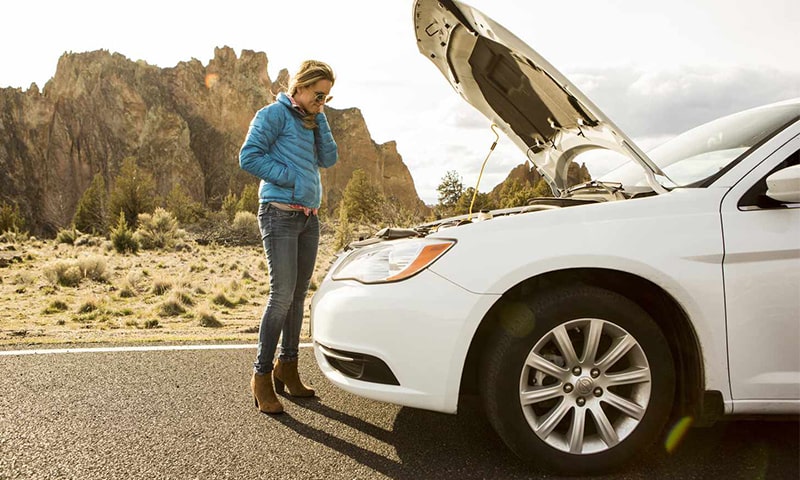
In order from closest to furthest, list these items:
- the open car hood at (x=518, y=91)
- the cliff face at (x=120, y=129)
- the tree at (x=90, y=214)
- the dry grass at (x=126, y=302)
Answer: the open car hood at (x=518, y=91)
the dry grass at (x=126, y=302)
the tree at (x=90, y=214)
the cliff face at (x=120, y=129)

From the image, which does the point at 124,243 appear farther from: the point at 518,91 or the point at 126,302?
the point at 518,91

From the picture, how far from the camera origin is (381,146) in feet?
398

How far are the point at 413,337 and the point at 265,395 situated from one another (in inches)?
50.9

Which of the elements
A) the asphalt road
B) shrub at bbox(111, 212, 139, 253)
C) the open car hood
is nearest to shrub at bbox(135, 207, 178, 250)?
shrub at bbox(111, 212, 139, 253)

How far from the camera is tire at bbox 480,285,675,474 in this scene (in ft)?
8.53

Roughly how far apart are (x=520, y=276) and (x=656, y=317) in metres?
0.70

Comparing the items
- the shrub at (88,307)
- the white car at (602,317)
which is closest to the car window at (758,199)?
the white car at (602,317)

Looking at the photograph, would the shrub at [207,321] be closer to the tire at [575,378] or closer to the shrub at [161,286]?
the shrub at [161,286]

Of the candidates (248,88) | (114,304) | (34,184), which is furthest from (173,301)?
(248,88)

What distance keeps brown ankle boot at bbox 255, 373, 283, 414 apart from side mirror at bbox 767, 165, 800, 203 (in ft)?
8.77

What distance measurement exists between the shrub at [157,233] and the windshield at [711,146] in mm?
27919

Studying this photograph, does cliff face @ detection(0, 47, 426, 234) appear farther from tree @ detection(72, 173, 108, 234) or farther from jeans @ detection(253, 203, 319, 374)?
jeans @ detection(253, 203, 319, 374)

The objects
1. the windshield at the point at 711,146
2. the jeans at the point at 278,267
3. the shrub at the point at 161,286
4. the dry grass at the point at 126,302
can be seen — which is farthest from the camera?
the shrub at the point at 161,286

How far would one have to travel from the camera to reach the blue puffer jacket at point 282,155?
353 centimetres
